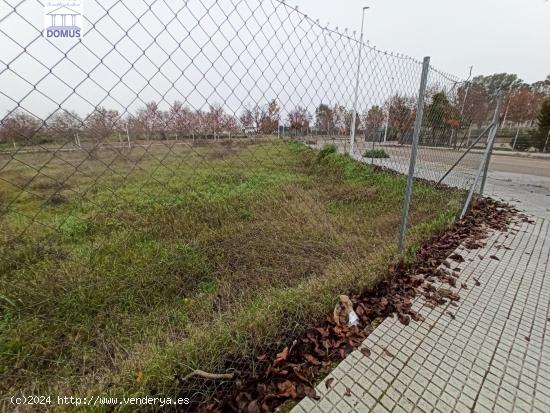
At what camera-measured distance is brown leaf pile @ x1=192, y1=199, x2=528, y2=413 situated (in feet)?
4.17

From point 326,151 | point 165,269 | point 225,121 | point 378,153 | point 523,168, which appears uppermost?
point 225,121

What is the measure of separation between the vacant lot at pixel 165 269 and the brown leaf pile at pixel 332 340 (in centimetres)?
11

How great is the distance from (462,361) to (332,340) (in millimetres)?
779

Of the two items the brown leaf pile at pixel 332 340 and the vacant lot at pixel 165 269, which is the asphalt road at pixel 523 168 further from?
the brown leaf pile at pixel 332 340

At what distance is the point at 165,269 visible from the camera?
9.31ft

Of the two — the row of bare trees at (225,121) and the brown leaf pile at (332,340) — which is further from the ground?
the row of bare trees at (225,121)

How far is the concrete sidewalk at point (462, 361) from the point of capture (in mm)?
1272

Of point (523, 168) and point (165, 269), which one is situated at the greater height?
point (165, 269)

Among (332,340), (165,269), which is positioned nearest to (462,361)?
(332,340)

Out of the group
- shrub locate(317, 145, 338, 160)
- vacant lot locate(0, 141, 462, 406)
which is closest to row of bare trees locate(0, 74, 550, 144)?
vacant lot locate(0, 141, 462, 406)

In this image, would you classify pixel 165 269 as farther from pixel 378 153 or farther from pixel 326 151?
pixel 326 151

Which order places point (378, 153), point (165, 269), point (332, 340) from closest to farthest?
point (332, 340), point (165, 269), point (378, 153)

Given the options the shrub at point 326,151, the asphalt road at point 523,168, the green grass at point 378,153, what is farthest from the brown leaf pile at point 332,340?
the asphalt road at point 523,168

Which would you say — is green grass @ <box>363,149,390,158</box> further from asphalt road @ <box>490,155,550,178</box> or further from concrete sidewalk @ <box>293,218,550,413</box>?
asphalt road @ <box>490,155,550,178</box>
